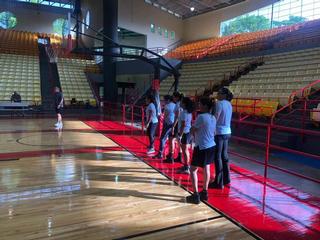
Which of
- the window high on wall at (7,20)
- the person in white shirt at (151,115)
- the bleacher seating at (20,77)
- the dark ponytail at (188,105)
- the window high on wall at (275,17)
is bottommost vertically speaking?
the person in white shirt at (151,115)

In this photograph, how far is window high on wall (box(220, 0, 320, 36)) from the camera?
64.5 ft

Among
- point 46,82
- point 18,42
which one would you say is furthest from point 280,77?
point 18,42

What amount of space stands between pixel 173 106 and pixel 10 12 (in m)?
29.1

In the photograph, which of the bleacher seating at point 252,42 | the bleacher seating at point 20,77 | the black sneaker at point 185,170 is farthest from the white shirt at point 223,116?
the bleacher seating at point 20,77

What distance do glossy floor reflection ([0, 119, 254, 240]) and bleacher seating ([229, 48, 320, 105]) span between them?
908 centimetres

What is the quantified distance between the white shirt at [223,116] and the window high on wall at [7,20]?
3086 centimetres

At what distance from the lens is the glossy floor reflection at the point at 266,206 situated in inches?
139

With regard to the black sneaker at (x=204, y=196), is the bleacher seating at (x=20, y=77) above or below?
above

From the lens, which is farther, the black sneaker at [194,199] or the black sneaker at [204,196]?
the black sneaker at [204,196]

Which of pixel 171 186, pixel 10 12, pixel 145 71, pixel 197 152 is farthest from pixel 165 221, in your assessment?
pixel 10 12

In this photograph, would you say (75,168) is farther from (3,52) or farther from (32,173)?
(3,52)

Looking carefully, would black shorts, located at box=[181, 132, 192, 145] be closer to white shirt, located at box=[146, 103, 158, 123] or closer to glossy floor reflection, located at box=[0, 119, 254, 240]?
glossy floor reflection, located at box=[0, 119, 254, 240]

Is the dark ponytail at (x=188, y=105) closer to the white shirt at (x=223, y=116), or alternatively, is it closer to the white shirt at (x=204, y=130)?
the white shirt at (x=223, y=116)

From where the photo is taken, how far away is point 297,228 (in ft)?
11.8
